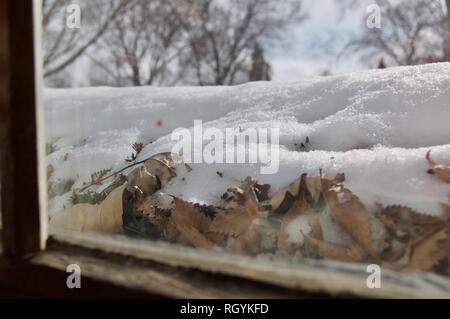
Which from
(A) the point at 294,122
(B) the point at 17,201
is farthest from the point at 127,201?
(A) the point at 294,122

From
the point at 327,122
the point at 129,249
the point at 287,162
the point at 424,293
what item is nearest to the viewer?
the point at 424,293

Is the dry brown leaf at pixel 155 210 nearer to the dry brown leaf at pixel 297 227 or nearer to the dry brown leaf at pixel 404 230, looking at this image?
the dry brown leaf at pixel 297 227

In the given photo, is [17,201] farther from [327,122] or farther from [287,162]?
[327,122]

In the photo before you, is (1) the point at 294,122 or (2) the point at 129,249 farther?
(1) the point at 294,122

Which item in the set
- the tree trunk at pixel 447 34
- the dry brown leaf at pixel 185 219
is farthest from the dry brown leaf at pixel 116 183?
the tree trunk at pixel 447 34

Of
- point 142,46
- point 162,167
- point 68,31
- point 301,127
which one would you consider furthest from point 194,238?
point 142,46

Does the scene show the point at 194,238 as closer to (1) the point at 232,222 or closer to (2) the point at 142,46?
(1) the point at 232,222

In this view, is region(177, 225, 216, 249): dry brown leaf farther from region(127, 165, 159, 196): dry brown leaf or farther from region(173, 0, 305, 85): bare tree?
region(173, 0, 305, 85): bare tree
